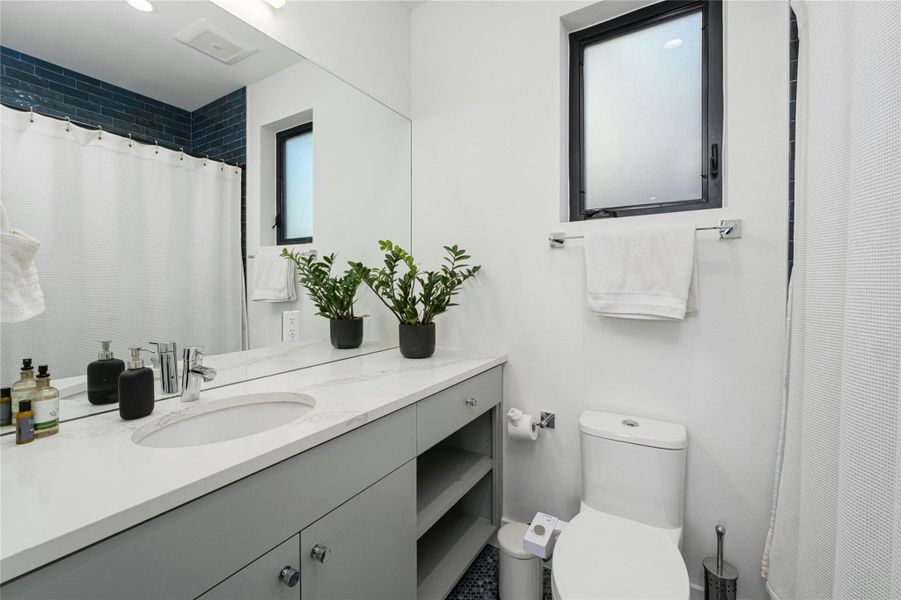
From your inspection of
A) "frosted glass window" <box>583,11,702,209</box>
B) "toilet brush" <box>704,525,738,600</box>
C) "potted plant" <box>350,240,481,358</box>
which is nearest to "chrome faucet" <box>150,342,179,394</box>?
"potted plant" <box>350,240,481,358</box>

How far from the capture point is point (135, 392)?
84 centimetres

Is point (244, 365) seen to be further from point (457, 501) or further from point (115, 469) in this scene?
point (457, 501)

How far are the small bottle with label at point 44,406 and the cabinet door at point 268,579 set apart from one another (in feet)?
1.57

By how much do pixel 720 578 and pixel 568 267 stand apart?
A: 112cm

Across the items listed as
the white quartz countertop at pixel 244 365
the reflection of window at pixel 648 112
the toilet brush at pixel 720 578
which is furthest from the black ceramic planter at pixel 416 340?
the toilet brush at pixel 720 578

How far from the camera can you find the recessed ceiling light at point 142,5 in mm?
A: 979

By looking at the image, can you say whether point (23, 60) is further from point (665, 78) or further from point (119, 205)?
point (665, 78)

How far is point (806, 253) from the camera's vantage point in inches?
38.1

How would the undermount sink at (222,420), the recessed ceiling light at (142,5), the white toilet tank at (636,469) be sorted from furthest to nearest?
1. the white toilet tank at (636,469)
2. the recessed ceiling light at (142,5)
3. the undermount sink at (222,420)

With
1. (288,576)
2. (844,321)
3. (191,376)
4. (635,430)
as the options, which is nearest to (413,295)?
(191,376)

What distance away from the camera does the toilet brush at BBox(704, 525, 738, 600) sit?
121cm

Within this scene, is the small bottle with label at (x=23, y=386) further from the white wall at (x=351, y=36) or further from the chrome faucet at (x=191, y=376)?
the white wall at (x=351, y=36)

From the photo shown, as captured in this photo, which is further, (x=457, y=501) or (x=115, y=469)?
(x=457, y=501)

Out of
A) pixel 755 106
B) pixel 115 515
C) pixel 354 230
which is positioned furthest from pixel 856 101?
pixel 354 230
